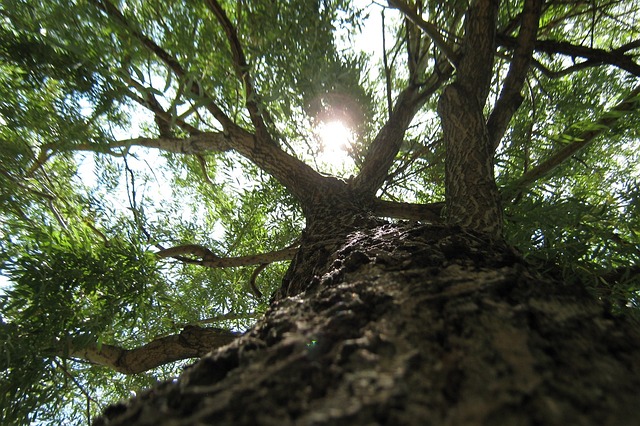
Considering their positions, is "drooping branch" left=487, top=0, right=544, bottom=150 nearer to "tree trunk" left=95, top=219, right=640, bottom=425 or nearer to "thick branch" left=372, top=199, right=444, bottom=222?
"thick branch" left=372, top=199, right=444, bottom=222

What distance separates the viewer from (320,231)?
1233 millimetres

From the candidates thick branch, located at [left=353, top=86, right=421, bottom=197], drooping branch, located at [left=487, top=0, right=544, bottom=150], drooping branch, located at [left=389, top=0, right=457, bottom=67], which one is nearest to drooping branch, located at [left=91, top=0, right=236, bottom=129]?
thick branch, located at [left=353, top=86, right=421, bottom=197]

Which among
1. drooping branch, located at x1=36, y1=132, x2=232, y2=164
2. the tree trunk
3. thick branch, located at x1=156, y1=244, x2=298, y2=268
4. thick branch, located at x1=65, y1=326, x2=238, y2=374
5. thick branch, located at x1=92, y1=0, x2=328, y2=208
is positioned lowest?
the tree trunk

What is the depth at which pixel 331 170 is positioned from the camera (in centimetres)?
320

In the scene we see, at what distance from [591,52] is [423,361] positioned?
7.18ft

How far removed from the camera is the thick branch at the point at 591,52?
178 centimetres

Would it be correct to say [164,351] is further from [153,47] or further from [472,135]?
[472,135]

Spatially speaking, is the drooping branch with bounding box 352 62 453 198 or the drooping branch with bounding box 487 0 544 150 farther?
the drooping branch with bounding box 352 62 453 198

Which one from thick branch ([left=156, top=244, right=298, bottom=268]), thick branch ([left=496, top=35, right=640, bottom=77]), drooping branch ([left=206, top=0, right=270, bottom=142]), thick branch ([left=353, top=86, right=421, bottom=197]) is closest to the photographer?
drooping branch ([left=206, top=0, right=270, bottom=142])

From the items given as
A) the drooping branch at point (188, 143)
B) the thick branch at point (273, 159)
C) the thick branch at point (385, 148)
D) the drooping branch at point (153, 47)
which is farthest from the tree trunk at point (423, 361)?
the drooping branch at point (188, 143)

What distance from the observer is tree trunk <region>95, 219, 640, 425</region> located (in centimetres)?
34

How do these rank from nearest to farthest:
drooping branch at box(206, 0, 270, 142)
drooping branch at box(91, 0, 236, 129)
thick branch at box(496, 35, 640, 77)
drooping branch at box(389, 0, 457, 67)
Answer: drooping branch at box(91, 0, 236, 129)
drooping branch at box(206, 0, 270, 142)
drooping branch at box(389, 0, 457, 67)
thick branch at box(496, 35, 640, 77)

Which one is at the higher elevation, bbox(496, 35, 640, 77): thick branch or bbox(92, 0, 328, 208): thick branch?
bbox(496, 35, 640, 77): thick branch

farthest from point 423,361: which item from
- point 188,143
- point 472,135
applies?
point 188,143
